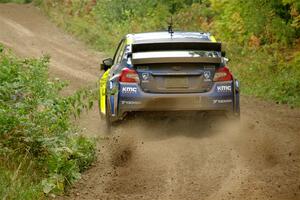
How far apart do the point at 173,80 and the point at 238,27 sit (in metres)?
10.9

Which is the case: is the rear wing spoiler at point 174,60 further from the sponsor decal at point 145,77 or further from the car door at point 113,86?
the car door at point 113,86

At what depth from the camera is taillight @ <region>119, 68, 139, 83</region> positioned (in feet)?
31.7

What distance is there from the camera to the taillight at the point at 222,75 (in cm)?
972

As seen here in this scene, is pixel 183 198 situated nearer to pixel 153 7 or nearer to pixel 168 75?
pixel 168 75

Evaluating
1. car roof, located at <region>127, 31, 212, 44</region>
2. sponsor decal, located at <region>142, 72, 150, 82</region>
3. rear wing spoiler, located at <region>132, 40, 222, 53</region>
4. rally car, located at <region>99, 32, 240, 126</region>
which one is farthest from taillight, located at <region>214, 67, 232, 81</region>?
sponsor decal, located at <region>142, 72, 150, 82</region>

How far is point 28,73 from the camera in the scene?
8.85 metres

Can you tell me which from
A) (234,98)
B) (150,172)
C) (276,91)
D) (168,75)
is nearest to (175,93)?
(168,75)

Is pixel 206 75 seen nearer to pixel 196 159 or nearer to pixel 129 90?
pixel 129 90

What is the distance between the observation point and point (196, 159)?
337 inches

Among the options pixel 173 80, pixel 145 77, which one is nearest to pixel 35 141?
pixel 145 77

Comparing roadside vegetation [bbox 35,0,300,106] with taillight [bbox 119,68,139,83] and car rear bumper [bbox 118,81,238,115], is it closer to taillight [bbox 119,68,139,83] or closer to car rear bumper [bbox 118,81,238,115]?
car rear bumper [bbox 118,81,238,115]

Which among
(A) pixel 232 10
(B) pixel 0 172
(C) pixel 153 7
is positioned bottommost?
(C) pixel 153 7

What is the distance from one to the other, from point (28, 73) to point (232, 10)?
1232 centimetres

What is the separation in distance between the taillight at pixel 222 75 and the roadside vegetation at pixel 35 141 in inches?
82.3
